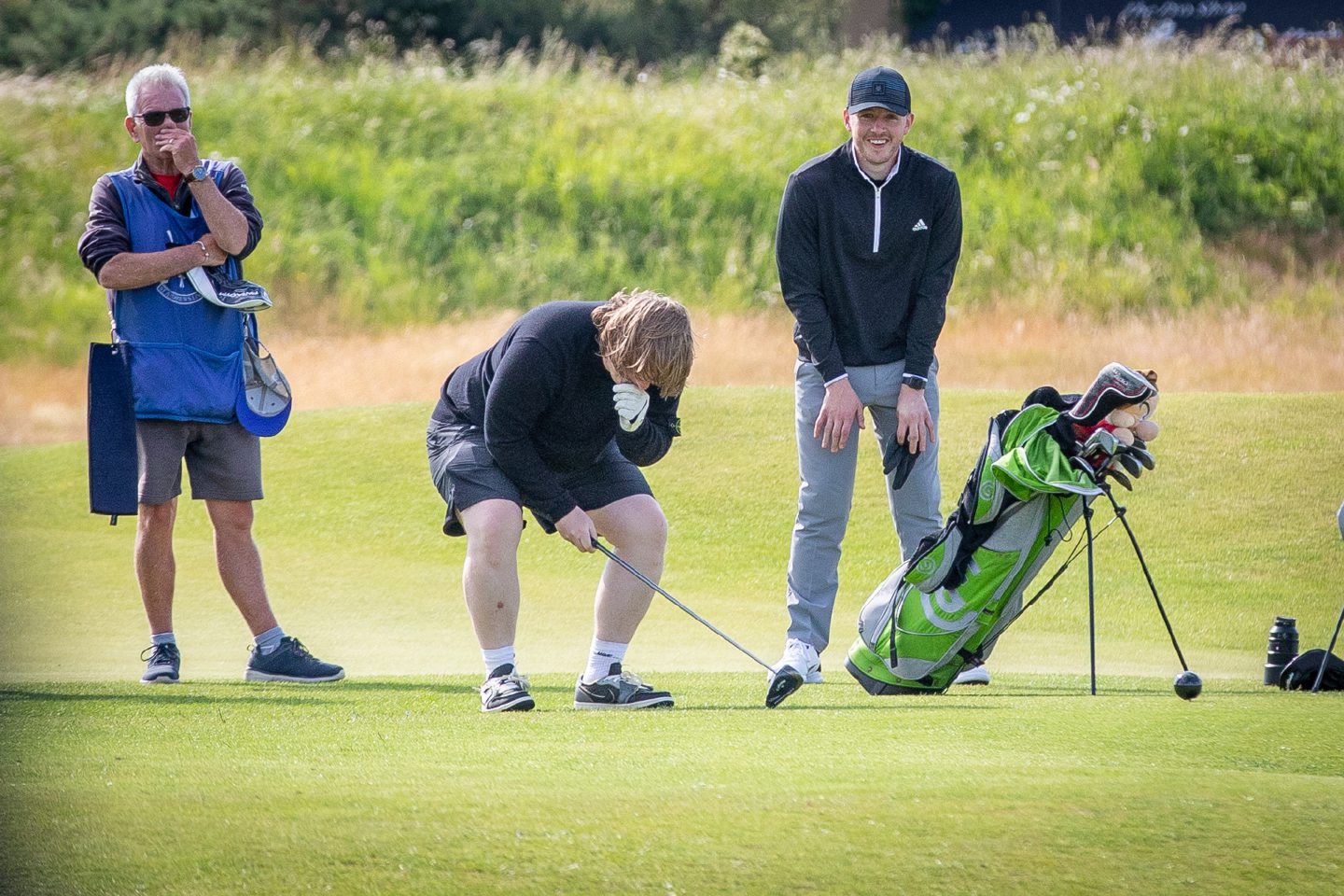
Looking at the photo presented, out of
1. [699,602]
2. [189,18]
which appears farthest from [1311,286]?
[189,18]

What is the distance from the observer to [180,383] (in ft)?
13.6

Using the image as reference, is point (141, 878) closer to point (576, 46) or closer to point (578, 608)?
point (578, 608)

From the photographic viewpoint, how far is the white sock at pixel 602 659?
3.78 metres

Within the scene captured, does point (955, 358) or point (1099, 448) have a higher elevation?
point (955, 358)

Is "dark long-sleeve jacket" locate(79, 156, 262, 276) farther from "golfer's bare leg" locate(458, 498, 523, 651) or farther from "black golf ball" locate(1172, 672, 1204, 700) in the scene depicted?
"black golf ball" locate(1172, 672, 1204, 700)

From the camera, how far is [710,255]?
39.1ft

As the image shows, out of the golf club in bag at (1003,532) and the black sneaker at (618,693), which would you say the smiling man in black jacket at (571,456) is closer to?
the black sneaker at (618,693)

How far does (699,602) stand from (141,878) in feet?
12.8

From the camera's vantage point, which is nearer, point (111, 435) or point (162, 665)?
point (111, 435)

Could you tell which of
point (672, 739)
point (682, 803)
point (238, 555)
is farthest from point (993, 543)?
point (238, 555)

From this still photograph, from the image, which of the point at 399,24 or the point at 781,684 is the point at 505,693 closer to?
the point at 781,684

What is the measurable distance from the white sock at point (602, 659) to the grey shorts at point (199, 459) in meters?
1.08

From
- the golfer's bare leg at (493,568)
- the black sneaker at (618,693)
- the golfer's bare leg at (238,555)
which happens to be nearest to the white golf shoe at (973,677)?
the black sneaker at (618,693)

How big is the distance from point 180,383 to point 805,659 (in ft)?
5.89
